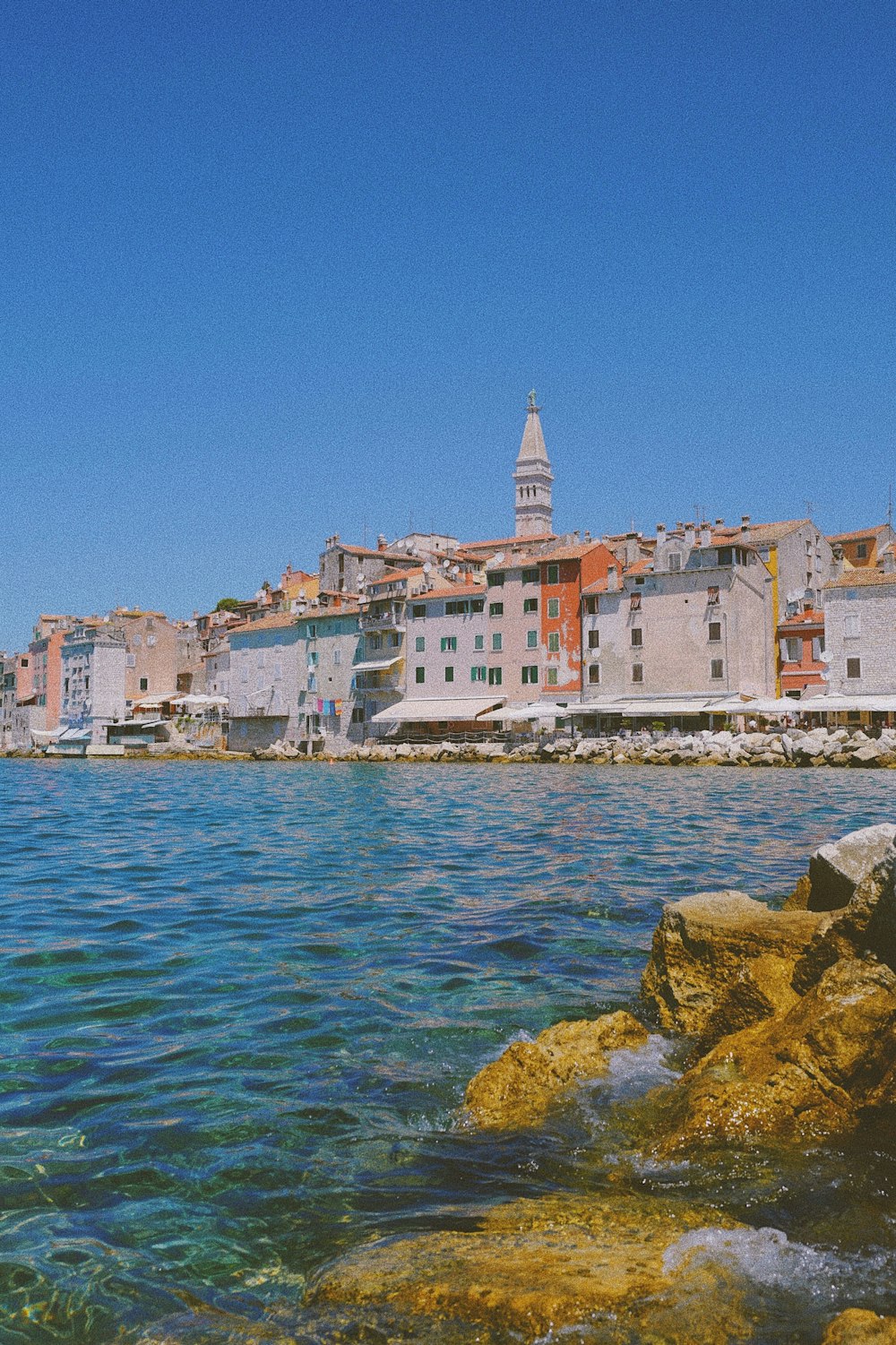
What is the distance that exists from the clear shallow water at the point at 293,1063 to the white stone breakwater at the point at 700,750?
27061 mm

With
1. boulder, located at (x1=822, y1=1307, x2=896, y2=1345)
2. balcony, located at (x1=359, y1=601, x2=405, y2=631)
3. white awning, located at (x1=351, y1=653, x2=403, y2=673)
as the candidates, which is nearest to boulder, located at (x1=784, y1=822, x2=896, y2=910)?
boulder, located at (x1=822, y1=1307, x2=896, y2=1345)

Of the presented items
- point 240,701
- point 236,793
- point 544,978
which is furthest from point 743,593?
point 544,978

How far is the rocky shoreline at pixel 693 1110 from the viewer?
10.1ft

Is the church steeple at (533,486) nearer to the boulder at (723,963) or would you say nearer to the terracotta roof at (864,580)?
the terracotta roof at (864,580)

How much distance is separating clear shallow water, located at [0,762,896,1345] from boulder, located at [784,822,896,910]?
1538 millimetres

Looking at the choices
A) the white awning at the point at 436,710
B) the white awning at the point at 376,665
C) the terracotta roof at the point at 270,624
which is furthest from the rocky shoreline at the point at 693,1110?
the terracotta roof at the point at 270,624

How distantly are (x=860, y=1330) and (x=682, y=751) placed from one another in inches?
1698

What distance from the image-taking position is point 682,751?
44906mm

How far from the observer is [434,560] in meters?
71.6

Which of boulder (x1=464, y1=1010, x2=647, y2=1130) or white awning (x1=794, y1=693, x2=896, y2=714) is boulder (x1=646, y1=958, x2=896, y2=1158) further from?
white awning (x1=794, y1=693, x2=896, y2=714)

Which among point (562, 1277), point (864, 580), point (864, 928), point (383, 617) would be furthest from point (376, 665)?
point (562, 1277)

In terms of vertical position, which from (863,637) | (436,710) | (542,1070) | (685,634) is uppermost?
(685,634)

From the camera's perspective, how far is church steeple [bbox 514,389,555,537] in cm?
11231

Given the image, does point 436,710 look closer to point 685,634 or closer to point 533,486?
point 685,634
